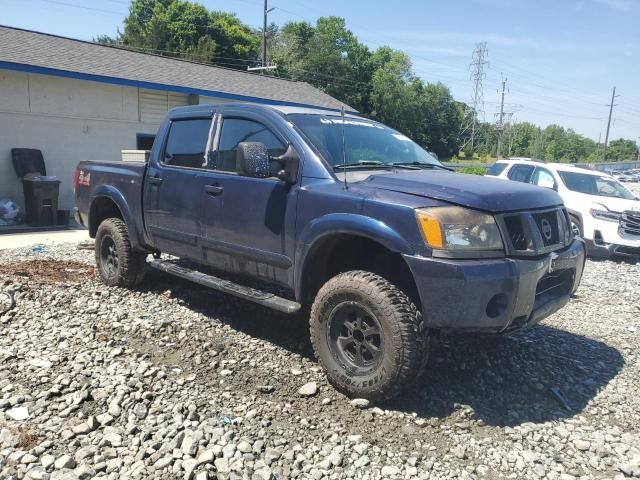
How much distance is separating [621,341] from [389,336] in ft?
10.0

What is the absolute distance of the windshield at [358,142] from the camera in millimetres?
4285

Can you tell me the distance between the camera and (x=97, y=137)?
44.2 ft

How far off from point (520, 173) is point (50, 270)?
8913mm

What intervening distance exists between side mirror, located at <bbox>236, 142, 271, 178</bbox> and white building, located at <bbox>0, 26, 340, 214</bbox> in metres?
9.74

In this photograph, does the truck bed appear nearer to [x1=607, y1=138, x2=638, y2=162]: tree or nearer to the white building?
the white building

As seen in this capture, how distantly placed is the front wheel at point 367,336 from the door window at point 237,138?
1.34 metres

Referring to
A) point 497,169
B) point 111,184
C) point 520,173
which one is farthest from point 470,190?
point 497,169

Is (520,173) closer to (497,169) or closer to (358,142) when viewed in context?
(497,169)

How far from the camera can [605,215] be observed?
962 cm

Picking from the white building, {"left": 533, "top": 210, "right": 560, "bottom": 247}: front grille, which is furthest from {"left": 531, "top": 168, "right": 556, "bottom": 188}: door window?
the white building

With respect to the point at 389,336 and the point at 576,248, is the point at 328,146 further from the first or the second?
the point at 576,248

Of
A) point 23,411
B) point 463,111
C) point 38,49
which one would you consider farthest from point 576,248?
point 463,111

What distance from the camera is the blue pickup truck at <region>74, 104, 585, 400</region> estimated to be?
333 centimetres

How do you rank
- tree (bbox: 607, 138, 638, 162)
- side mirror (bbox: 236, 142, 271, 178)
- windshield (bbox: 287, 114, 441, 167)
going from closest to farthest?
1. side mirror (bbox: 236, 142, 271, 178)
2. windshield (bbox: 287, 114, 441, 167)
3. tree (bbox: 607, 138, 638, 162)
